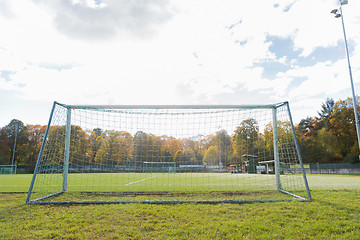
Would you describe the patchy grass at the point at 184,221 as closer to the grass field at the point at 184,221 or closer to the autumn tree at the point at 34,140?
the grass field at the point at 184,221

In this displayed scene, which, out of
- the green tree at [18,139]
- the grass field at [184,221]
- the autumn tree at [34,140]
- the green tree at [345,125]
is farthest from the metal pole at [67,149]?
the green tree at [18,139]

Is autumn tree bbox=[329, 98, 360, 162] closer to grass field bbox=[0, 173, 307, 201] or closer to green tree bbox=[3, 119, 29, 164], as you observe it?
grass field bbox=[0, 173, 307, 201]

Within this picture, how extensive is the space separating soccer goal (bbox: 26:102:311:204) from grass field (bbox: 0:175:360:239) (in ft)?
2.25

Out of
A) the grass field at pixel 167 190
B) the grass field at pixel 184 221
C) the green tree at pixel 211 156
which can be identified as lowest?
the grass field at pixel 184 221

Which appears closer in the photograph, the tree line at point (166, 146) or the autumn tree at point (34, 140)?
the tree line at point (166, 146)

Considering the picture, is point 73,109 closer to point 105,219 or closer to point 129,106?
point 129,106

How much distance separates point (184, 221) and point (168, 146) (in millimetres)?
6861

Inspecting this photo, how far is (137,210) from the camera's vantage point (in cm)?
521

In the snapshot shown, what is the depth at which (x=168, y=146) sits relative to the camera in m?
11.2

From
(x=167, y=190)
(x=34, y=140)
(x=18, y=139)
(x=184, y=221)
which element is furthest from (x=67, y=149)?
(x=18, y=139)

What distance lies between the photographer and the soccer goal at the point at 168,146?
703 centimetres

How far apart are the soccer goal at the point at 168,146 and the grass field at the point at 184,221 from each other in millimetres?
685

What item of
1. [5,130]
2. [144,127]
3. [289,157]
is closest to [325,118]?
[289,157]

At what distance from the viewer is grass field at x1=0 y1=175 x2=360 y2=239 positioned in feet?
12.4
